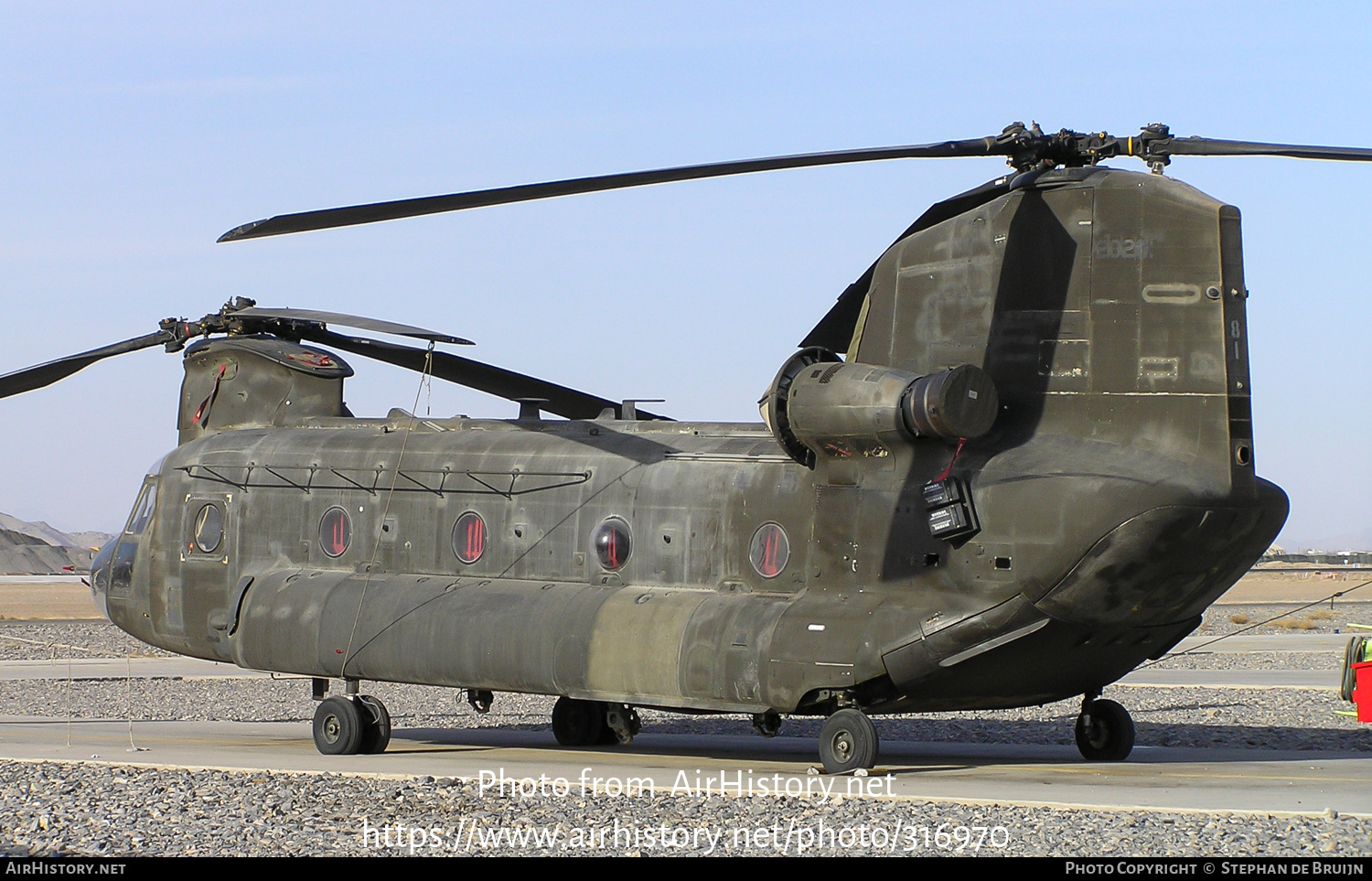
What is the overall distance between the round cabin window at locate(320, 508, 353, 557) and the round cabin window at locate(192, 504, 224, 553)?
1.50m

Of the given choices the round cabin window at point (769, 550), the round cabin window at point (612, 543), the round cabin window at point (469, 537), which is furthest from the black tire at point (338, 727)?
the round cabin window at point (769, 550)

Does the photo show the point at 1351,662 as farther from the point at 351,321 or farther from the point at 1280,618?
the point at 1280,618

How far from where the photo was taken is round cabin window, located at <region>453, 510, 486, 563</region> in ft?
53.5

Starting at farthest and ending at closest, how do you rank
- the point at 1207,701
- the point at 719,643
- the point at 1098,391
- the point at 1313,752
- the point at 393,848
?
the point at 1207,701, the point at 1313,752, the point at 719,643, the point at 1098,391, the point at 393,848

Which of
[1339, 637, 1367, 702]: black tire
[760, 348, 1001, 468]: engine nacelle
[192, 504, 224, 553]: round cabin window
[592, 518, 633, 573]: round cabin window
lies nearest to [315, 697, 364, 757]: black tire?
[192, 504, 224, 553]: round cabin window

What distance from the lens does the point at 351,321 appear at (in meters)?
15.8

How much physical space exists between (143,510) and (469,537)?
5.07m

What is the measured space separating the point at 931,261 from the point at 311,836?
7589 mm

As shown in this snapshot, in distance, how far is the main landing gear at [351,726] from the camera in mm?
15914

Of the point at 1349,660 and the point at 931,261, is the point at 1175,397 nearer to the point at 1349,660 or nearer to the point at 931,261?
the point at 931,261

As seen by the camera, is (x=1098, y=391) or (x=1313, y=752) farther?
(x=1313, y=752)

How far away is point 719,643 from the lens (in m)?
13.8

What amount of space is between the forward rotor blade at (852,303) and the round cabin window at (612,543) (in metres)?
2.70

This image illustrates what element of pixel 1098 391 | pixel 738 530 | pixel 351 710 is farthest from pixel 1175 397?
pixel 351 710
